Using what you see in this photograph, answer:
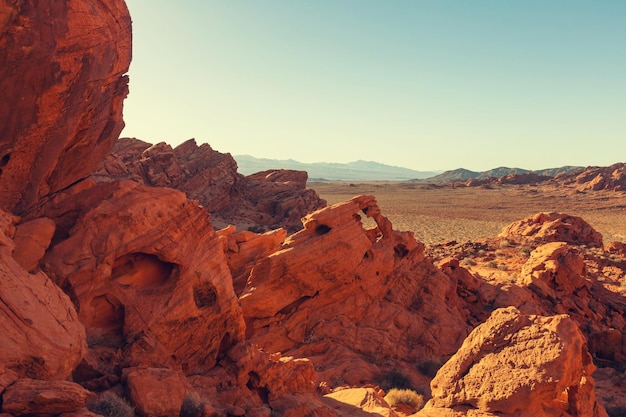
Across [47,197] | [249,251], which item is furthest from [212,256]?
[249,251]

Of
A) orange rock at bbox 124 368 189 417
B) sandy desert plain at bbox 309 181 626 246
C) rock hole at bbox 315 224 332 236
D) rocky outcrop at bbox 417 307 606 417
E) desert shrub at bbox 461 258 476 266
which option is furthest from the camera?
sandy desert plain at bbox 309 181 626 246

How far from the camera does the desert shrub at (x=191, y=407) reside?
6.79 metres

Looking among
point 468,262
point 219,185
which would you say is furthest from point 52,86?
point 219,185

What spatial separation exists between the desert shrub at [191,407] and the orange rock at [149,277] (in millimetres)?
1667

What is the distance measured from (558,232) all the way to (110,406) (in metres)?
36.8

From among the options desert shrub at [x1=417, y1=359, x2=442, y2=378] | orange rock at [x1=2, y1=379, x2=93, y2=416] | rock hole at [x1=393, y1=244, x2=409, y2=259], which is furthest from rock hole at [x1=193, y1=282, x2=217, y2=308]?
rock hole at [x1=393, y1=244, x2=409, y2=259]

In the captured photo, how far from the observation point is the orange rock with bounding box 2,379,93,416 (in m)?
4.93

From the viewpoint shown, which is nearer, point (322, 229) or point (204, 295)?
point (204, 295)

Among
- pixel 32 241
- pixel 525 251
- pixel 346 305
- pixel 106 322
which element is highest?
pixel 32 241

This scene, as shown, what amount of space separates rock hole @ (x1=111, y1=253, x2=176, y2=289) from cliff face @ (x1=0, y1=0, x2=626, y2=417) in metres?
0.03

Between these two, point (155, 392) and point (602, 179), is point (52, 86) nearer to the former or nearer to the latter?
point (155, 392)

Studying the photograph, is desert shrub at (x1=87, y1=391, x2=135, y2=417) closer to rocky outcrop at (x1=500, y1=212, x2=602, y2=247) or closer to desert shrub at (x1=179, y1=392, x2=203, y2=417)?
desert shrub at (x1=179, y1=392, x2=203, y2=417)

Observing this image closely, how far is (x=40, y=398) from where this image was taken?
16.4 ft

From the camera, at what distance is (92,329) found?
8.70 meters
